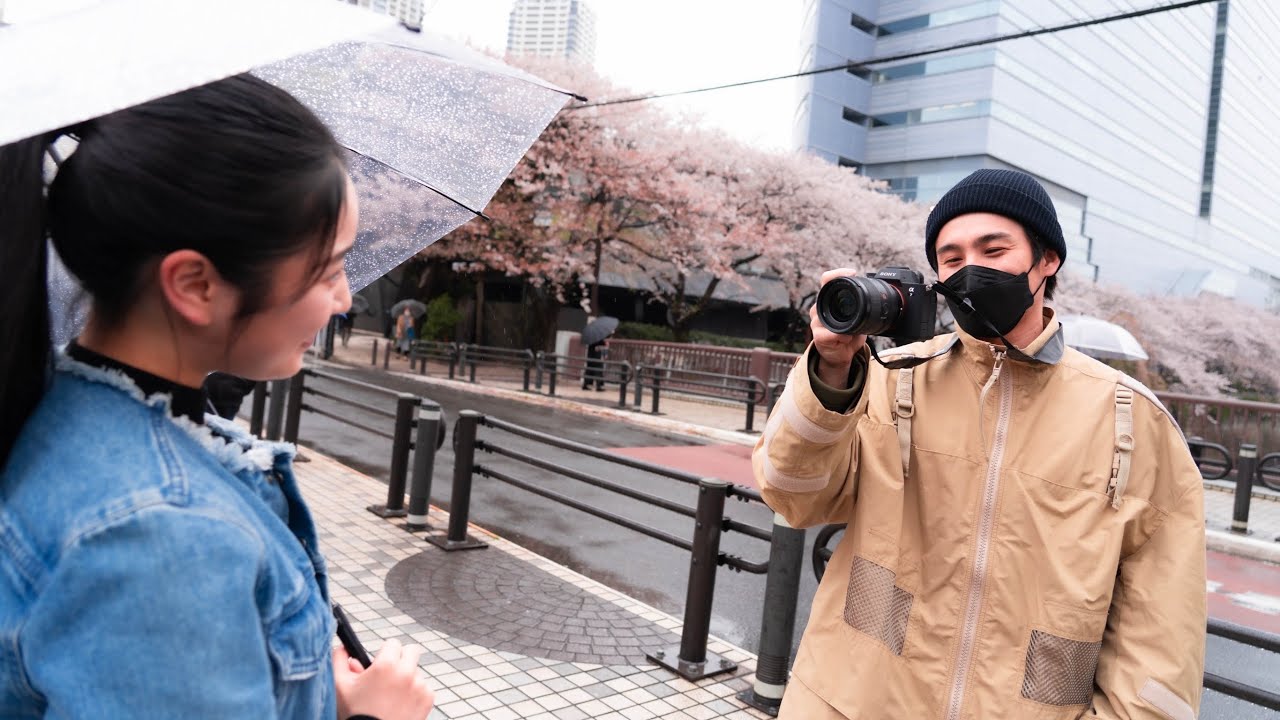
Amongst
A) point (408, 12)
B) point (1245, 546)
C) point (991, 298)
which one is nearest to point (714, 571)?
point (991, 298)

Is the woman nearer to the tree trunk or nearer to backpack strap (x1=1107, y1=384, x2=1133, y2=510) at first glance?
backpack strap (x1=1107, y1=384, x2=1133, y2=510)

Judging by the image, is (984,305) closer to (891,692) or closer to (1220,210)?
(891,692)

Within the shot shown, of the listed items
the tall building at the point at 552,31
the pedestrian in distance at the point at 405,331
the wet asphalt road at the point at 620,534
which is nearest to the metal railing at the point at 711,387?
the wet asphalt road at the point at 620,534

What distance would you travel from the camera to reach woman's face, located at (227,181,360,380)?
937 millimetres

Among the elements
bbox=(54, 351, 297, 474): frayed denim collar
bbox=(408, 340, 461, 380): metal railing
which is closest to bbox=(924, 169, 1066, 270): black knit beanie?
bbox=(54, 351, 297, 474): frayed denim collar

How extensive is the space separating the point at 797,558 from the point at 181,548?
3.41m

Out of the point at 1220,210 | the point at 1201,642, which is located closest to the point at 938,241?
the point at 1201,642

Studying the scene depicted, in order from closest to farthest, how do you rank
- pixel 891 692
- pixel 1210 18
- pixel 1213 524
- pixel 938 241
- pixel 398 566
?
pixel 891 692
pixel 938 241
pixel 398 566
pixel 1213 524
pixel 1210 18

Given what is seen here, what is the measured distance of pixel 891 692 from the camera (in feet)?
5.93

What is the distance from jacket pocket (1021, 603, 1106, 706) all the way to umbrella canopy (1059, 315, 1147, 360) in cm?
1176

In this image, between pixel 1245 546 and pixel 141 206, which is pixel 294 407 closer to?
pixel 141 206

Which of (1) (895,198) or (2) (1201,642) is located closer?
(2) (1201,642)

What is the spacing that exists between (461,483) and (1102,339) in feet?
35.1

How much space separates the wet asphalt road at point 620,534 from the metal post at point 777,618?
109cm
